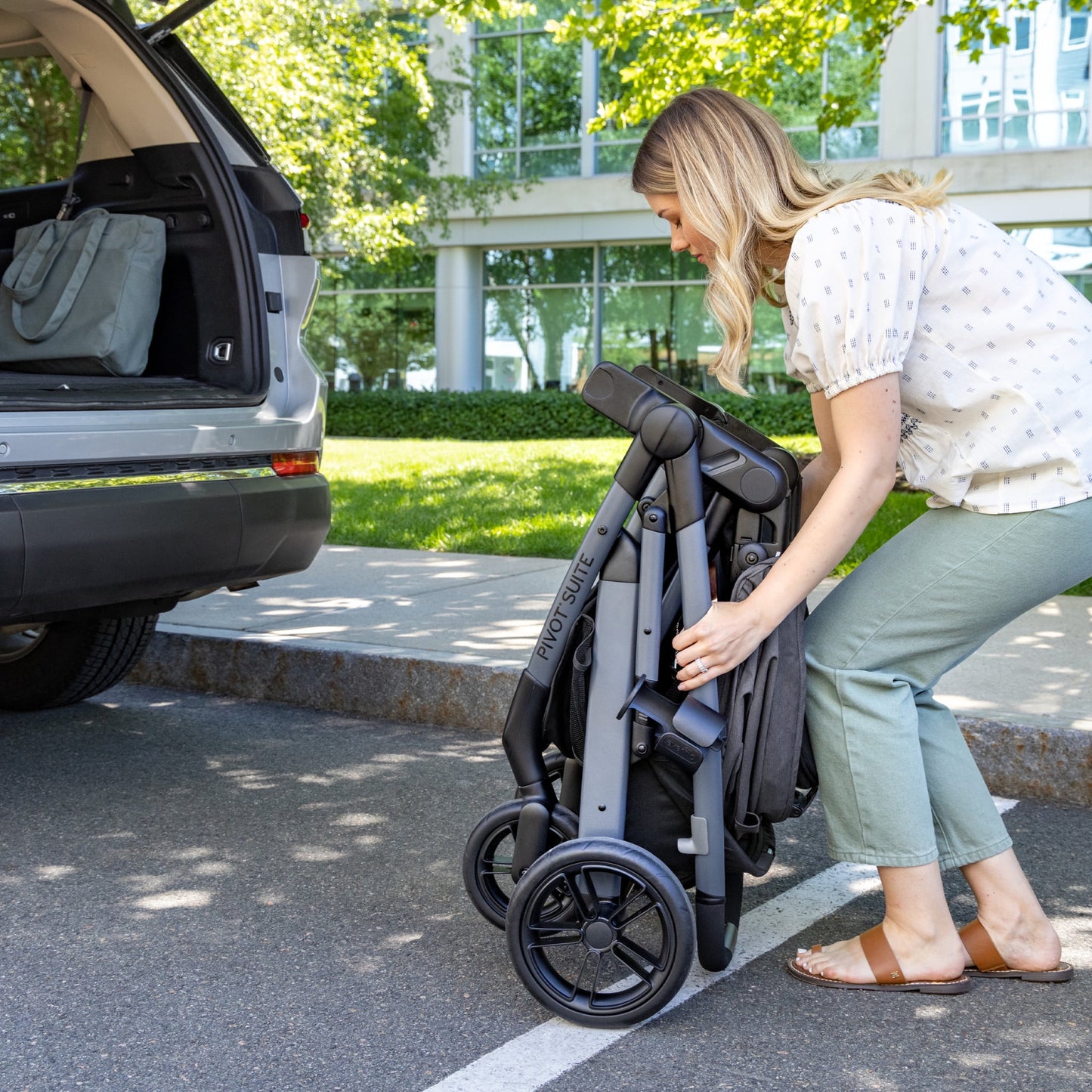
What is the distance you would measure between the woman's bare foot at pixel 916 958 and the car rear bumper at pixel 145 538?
1.81 metres

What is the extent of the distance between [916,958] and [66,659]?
9.60 feet

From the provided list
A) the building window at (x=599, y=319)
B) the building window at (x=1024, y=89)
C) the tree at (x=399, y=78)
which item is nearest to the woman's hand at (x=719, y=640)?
the tree at (x=399, y=78)

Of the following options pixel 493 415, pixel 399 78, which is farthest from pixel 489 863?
pixel 399 78

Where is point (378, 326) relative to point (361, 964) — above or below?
above

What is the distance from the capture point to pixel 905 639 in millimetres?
2432

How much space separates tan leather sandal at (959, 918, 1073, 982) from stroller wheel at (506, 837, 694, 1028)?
633 mm

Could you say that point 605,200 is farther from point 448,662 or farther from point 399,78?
point 448,662

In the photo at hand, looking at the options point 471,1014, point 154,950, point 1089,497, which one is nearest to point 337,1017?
point 471,1014

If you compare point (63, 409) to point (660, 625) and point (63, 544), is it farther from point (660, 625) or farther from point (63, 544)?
point (660, 625)

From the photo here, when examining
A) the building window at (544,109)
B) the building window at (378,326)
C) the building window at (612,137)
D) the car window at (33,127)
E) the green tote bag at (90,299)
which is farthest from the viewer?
the building window at (378,326)

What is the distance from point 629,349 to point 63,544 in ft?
61.1

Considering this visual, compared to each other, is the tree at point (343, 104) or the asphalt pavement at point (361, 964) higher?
the tree at point (343, 104)

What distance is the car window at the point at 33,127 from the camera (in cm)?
1232

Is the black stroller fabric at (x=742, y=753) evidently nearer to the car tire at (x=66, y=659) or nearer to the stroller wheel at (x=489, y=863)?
the stroller wheel at (x=489, y=863)
